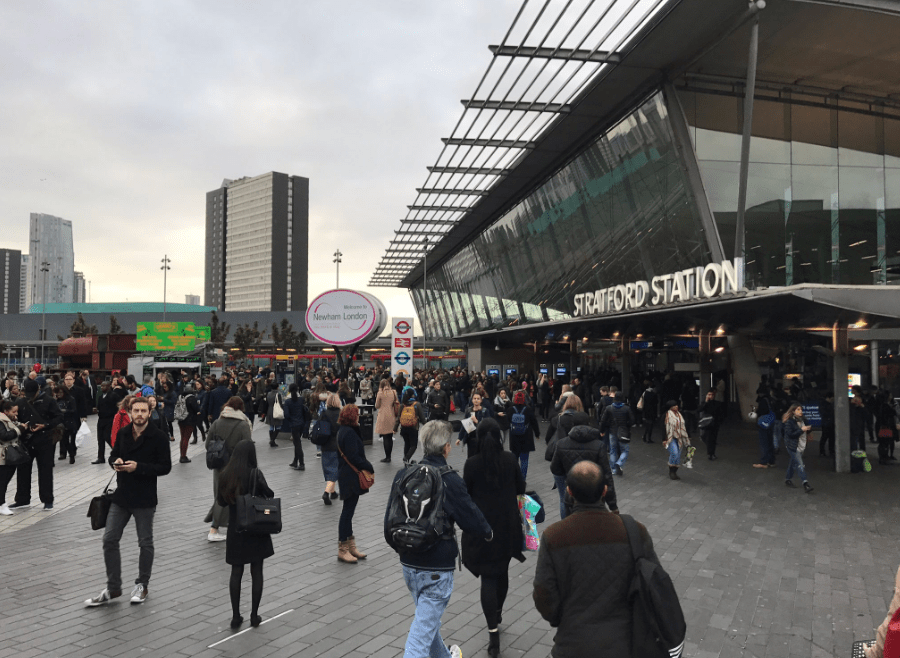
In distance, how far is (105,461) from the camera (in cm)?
1460

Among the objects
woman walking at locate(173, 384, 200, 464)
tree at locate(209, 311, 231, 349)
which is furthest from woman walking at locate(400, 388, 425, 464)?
tree at locate(209, 311, 231, 349)

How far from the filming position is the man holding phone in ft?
19.0

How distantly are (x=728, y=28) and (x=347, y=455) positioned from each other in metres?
13.8

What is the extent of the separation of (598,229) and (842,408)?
33.9ft

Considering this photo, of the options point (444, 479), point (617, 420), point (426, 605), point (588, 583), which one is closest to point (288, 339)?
point (617, 420)

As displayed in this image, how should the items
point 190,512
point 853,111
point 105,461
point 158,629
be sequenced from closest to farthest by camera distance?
point 158,629
point 190,512
point 105,461
point 853,111

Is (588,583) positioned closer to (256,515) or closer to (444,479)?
(444,479)

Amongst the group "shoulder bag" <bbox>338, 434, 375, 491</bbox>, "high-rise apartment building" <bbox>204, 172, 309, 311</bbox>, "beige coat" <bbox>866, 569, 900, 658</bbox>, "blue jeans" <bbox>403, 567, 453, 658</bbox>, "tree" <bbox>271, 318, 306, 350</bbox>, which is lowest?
"blue jeans" <bbox>403, 567, 453, 658</bbox>

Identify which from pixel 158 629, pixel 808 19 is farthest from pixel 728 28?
pixel 158 629

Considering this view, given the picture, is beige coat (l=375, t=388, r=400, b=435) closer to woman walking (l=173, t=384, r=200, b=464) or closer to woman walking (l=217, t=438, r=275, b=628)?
woman walking (l=173, t=384, r=200, b=464)

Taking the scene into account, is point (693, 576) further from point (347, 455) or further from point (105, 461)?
point (105, 461)

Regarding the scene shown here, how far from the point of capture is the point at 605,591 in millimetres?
2789

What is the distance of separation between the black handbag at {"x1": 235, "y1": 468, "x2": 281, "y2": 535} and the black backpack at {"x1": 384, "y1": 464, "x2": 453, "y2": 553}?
1.57m

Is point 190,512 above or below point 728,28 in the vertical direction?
below
